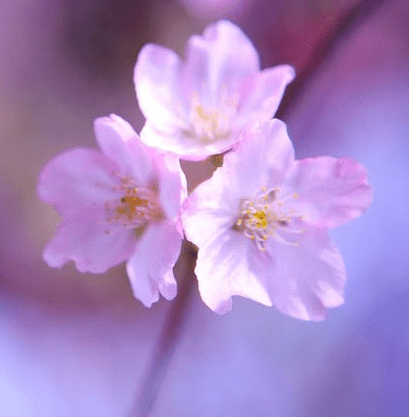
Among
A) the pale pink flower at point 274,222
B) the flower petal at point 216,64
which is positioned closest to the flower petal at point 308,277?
the pale pink flower at point 274,222

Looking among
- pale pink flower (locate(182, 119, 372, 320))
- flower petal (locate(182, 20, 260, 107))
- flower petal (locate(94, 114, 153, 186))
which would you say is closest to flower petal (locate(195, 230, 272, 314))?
pale pink flower (locate(182, 119, 372, 320))

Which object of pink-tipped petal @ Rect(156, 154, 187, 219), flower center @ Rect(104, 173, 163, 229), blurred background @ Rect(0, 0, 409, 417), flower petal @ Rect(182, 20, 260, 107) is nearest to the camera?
pink-tipped petal @ Rect(156, 154, 187, 219)

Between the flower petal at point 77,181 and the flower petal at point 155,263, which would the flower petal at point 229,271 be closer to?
the flower petal at point 155,263

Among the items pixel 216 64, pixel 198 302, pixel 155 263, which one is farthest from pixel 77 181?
pixel 198 302

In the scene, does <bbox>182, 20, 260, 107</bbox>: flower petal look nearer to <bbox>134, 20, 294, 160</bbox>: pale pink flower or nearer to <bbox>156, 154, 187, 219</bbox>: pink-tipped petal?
<bbox>134, 20, 294, 160</bbox>: pale pink flower

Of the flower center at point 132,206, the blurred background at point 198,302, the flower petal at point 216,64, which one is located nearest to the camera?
the flower center at point 132,206

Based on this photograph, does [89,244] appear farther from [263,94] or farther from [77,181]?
[263,94]

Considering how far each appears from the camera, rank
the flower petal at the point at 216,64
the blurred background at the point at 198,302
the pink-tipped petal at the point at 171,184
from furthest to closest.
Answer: the blurred background at the point at 198,302, the flower petal at the point at 216,64, the pink-tipped petal at the point at 171,184

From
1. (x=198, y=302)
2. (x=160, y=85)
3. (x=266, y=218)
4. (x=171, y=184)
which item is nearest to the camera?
(x=171, y=184)
